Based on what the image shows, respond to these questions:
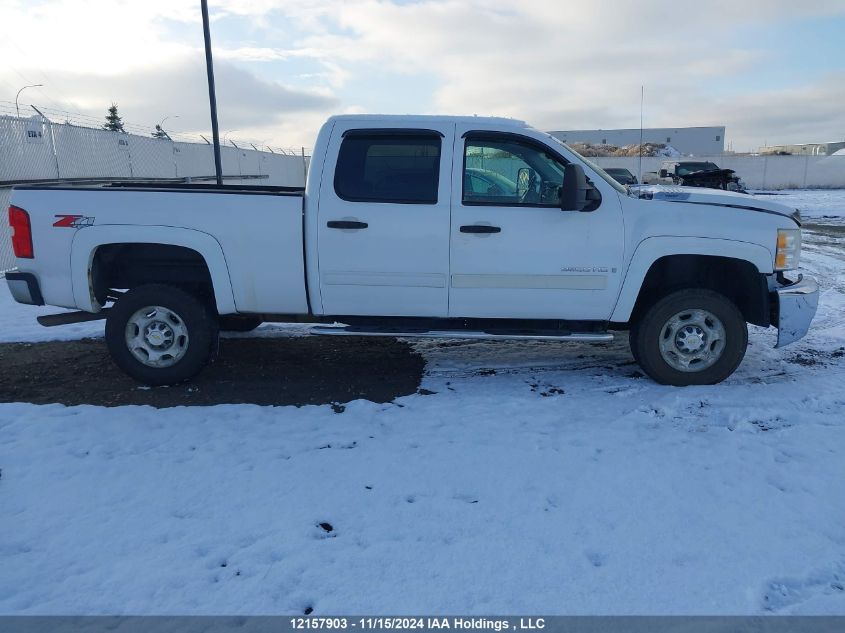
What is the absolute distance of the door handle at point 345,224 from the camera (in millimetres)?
4926

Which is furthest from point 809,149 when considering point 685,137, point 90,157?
point 90,157

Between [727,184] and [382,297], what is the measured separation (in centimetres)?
2253

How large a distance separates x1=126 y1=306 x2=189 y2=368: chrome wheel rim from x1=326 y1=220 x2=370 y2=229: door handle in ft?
4.97

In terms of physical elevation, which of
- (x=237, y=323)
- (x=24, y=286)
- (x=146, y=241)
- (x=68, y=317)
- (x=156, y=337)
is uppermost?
(x=146, y=241)

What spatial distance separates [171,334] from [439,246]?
7.79 ft

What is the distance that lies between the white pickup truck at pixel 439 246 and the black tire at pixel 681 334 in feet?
0.04

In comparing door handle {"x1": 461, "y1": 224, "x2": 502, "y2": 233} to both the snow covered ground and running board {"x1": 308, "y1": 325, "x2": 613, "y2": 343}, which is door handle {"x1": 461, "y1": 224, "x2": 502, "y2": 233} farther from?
the snow covered ground

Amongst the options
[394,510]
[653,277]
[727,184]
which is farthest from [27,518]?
[727,184]

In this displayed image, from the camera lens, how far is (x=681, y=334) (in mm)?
5152

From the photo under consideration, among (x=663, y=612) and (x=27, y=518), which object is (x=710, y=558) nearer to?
(x=663, y=612)

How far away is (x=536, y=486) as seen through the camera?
361 centimetres
